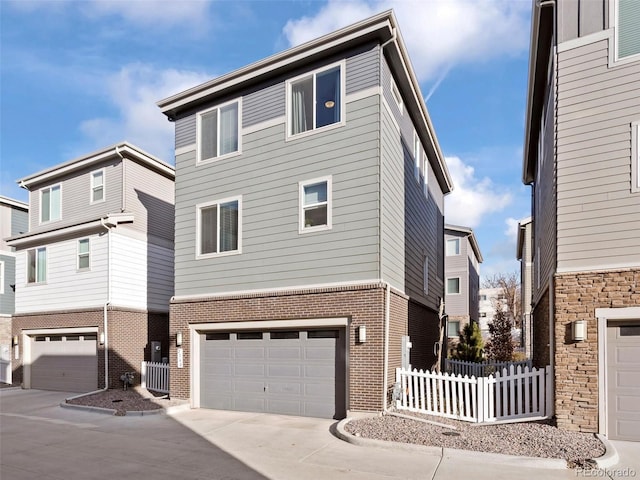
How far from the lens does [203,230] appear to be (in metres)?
13.4

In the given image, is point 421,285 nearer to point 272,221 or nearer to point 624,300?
point 272,221

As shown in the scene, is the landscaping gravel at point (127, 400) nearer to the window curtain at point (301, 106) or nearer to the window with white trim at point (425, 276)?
the window curtain at point (301, 106)

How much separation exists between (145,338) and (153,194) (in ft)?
18.8

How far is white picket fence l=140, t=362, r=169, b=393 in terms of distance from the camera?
15.2 meters

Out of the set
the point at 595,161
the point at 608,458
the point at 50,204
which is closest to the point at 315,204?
the point at 595,161

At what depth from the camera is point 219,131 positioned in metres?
13.5

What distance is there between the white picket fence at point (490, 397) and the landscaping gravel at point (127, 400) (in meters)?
6.29

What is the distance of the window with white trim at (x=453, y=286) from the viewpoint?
30812 mm

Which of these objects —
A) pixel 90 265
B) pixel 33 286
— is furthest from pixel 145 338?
pixel 33 286

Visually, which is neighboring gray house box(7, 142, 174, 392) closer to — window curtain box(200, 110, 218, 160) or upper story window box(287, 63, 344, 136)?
window curtain box(200, 110, 218, 160)

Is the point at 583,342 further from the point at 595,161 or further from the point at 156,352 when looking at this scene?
the point at 156,352

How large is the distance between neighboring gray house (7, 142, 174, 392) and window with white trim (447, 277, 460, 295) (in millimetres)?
19064

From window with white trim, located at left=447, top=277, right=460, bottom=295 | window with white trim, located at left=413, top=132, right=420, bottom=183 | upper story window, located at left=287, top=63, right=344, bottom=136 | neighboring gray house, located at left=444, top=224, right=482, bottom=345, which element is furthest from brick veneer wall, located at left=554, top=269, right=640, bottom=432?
window with white trim, located at left=447, top=277, right=460, bottom=295

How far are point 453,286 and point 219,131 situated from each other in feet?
72.1
